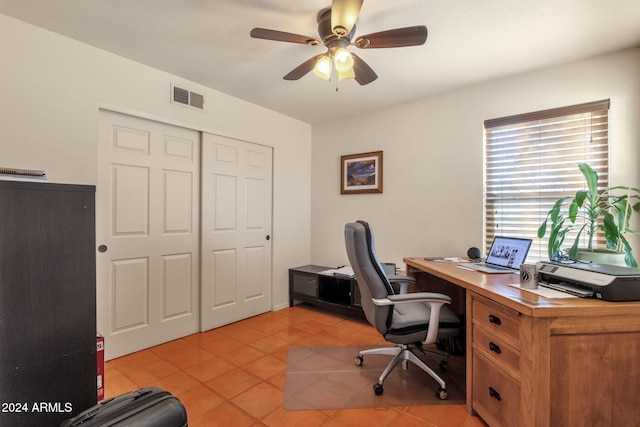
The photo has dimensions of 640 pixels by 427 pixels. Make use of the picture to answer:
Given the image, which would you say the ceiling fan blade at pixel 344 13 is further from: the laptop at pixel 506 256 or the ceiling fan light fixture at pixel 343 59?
the laptop at pixel 506 256

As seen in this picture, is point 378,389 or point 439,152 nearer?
point 378,389

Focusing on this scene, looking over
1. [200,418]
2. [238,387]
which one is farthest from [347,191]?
[200,418]

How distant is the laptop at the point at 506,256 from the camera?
2.05 m

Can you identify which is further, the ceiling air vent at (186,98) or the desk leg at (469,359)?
the ceiling air vent at (186,98)

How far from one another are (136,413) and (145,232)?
1.76m

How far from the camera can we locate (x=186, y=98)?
2713 millimetres

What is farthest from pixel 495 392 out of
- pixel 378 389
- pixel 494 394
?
pixel 378 389

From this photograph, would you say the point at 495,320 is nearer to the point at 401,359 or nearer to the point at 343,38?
the point at 401,359

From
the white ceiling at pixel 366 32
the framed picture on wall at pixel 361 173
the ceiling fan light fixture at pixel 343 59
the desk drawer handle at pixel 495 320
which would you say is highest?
the white ceiling at pixel 366 32

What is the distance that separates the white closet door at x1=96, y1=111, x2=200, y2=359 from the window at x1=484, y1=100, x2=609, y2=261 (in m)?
2.85

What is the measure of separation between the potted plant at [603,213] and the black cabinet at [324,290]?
1818 mm

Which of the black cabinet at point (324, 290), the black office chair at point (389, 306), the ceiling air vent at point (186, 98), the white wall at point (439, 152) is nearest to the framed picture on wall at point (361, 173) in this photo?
the white wall at point (439, 152)

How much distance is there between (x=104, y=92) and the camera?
224cm

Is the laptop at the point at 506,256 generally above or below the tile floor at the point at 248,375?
above
